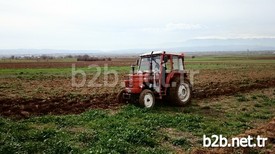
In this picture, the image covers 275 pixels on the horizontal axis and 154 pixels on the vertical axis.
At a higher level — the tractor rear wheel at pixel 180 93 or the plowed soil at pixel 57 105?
the tractor rear wheel at pixel 180 93

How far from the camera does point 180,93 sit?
1559cm

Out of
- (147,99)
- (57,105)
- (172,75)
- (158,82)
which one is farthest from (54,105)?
(172,75)

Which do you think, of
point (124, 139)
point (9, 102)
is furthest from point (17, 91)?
point (124, 139)

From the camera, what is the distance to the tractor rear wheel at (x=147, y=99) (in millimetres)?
14016

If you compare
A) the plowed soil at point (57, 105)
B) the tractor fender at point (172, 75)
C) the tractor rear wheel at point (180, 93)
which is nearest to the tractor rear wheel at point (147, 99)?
the tractor fender at point (172, 75)

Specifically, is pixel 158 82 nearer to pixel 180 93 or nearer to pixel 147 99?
pixel 147 99

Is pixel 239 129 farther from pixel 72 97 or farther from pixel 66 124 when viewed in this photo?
pixel 72 97

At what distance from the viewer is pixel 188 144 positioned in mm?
9672

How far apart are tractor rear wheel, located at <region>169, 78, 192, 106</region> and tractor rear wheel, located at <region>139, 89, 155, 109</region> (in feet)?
3.75

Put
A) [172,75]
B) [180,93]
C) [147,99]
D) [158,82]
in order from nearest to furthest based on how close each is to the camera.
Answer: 1. [147,99]
2. [158,82]
3. [172,75]
4. [180,93]

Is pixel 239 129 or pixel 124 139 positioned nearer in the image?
pixel 124 139

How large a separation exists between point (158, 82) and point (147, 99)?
93 centimetres

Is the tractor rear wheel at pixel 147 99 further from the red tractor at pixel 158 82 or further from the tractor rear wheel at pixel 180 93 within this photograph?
the tractor rear wheel at pixel 180 93

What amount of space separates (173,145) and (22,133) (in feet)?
14.2
